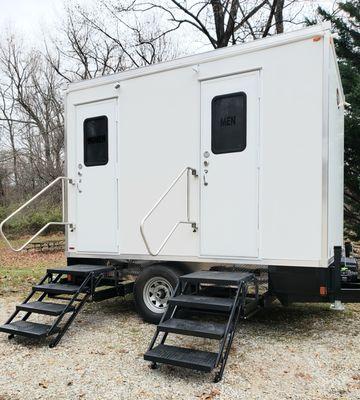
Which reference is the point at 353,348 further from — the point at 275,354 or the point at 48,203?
the point at 48,203

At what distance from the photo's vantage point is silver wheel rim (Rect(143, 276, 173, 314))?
5.22 meters

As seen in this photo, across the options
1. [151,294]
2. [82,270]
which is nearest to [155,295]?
[151,294]

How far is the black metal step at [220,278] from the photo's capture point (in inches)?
164

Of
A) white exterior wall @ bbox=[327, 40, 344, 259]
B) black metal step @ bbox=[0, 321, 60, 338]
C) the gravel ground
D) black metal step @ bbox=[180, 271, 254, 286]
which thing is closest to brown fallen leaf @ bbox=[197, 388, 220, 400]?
the gravel ground

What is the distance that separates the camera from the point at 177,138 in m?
5.11

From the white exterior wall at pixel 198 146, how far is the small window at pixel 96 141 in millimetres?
242

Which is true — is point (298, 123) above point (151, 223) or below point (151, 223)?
above

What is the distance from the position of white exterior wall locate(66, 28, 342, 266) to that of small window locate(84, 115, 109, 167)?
242 millimetres

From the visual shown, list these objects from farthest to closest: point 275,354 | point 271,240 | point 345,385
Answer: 1. point 271,240
2. point 275,354
3. point 345,385

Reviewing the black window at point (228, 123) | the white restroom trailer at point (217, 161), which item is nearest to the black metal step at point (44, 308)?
the white restroom trailer at point (217, 161)

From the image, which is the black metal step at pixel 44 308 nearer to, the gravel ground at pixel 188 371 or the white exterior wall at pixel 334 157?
the gravel ground at pixel 188 371

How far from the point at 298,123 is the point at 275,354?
2378mm

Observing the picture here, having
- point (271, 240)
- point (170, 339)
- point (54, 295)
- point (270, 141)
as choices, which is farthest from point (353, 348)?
point (54, 295)

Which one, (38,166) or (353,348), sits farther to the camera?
(38,166)
